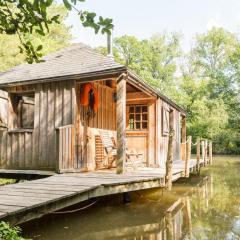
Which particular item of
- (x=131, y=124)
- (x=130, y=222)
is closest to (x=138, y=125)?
(x=131, y=124)

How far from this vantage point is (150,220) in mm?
6957

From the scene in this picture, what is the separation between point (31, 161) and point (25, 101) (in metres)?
2.12

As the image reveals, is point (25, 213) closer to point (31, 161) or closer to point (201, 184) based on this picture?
point (31, 161)

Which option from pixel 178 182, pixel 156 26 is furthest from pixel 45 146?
pixel 156 26

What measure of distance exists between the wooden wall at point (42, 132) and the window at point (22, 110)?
202 mm

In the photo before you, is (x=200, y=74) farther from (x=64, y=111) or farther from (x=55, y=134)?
(x=55, y=134)

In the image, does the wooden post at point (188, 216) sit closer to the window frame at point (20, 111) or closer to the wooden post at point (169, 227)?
the wooden post at point (169, 227)

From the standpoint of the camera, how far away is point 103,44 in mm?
43406

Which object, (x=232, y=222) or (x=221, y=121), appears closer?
(x=232, y=222)

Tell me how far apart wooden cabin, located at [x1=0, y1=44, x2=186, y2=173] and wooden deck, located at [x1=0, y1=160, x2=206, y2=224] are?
82 cm

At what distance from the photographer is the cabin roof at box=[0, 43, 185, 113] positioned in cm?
880

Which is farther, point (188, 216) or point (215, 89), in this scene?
point (215, 89)

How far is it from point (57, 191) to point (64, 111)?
3502mm

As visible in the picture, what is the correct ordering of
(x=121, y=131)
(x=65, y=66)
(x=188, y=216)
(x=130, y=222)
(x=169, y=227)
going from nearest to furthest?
1. (x=169, y=227)
2. (x=130, y=222)
3. (x=188, y=216)
4. (x=121, y=131)
5. (x=65, y=66)
